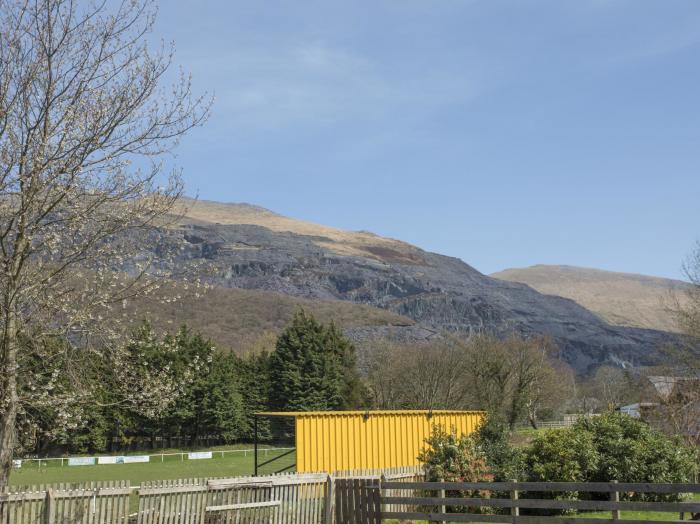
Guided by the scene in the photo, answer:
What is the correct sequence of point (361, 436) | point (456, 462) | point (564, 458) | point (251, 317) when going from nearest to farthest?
point (564, 458)
point (456, 462)
point (361, 436)
point (251, 317)

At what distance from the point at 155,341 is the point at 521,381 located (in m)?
55.7

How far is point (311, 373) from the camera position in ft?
257

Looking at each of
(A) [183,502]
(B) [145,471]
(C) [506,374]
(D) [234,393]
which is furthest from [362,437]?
(D) [234,393]

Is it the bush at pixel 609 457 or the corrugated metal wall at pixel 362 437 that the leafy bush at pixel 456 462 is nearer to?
the bush at pixel 609 457

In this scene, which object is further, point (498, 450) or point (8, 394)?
point (498, 450)

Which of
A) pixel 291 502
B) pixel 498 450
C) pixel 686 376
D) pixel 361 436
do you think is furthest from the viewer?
pixel 686 376

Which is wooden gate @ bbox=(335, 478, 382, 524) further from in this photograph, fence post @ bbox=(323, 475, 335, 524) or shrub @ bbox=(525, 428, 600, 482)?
shrub @ bbox=(525, 428, 600, 482)

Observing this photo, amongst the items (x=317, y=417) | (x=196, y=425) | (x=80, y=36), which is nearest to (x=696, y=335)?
(x=317, y=417)

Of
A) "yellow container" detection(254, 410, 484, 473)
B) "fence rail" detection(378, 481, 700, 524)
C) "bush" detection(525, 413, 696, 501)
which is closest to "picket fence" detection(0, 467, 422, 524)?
"fence rail" detection(378, 481, 700, 524)

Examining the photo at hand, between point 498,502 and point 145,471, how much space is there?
113 ft

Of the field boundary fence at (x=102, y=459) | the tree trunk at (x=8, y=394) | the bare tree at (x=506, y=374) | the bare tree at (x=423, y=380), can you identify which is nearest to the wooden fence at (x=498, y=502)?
the tree trunk at (x=8, y=394)

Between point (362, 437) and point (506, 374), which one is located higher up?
point (506, 374)

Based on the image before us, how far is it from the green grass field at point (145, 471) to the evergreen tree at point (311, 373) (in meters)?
20.2

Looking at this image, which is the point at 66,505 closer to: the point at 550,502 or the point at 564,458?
the point at 550,502
